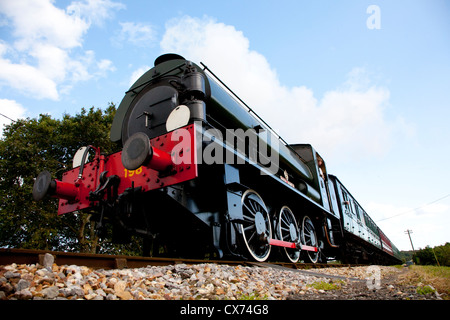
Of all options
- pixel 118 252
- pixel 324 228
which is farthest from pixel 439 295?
→ pixel 118 252

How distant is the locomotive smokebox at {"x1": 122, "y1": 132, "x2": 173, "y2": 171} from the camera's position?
2732 mm

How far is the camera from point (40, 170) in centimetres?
986

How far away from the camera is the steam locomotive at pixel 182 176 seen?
3.04 metres

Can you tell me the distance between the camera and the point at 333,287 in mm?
2564

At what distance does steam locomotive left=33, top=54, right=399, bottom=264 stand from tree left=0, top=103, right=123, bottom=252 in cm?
560

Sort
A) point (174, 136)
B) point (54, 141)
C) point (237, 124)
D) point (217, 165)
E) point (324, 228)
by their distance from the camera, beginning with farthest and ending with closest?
point (54, 141) < point (324, 228) < point (237, 124) < point (217, 165) < point (174, 136)

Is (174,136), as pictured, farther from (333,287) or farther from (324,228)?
(324,228)

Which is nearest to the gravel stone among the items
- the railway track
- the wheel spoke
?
the railway track

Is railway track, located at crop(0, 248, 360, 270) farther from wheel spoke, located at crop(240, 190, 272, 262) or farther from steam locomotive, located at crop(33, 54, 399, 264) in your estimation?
wheel spoke, located at crop(240, 190, 272, 262)

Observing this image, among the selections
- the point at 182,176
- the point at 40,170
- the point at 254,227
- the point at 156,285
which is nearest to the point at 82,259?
the point at 156,285

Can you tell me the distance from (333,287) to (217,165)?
1840mm

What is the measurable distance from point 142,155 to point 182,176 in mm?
440
